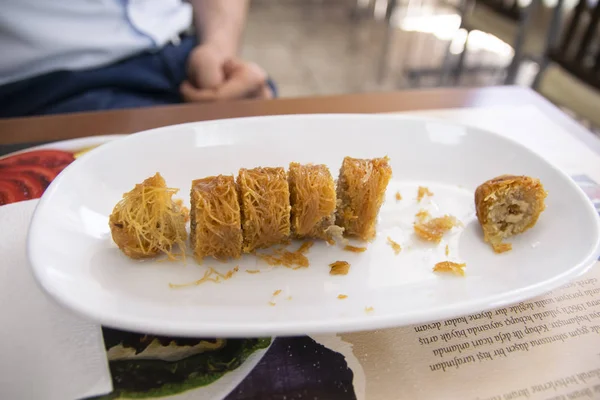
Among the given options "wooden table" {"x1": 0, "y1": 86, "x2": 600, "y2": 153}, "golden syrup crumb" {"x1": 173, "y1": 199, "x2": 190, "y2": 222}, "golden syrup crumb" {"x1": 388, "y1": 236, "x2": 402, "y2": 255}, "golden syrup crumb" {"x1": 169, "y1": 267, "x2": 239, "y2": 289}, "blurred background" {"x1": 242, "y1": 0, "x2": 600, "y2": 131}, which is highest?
"wooden table" {"x1": 0, "y1": 86, "x2": 600, "y2": 153}

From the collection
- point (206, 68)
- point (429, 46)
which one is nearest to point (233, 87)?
point (206, 68)

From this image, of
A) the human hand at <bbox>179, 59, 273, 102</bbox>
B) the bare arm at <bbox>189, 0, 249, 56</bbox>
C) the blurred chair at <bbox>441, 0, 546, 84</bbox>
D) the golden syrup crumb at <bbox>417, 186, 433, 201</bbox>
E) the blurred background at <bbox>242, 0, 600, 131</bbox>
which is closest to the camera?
the golden syrup crumb at <bbox>417, 186, 433, 201</bbox>

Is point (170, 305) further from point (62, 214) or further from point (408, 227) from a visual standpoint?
point (408, 227)

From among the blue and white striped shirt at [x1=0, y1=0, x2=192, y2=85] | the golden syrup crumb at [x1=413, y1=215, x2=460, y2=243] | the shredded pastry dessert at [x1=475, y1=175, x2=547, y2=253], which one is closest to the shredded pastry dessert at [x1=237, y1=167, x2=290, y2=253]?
the golden syrup crumb at [x1=413, y1=215, x2=460, y2=243]

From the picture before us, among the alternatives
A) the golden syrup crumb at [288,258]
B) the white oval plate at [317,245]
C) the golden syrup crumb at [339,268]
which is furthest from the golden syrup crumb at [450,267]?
the golden syrup crumb at [288,258]

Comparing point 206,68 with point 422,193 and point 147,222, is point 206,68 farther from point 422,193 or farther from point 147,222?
point 422,193

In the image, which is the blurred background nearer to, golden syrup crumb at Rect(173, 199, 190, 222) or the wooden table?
the wooden table

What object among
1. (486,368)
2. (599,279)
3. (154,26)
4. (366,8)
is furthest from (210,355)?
(366,8)
